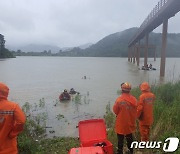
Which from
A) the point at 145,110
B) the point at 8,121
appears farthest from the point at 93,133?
the point at 8,121

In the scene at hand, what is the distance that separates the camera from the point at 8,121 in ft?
16.2

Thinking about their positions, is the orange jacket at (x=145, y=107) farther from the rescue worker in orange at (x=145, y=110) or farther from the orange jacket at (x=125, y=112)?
the orange jacket at (x=125, y=112)

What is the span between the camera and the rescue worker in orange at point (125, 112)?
21.2 ft

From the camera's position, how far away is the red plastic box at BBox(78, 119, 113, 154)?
5.81 metres

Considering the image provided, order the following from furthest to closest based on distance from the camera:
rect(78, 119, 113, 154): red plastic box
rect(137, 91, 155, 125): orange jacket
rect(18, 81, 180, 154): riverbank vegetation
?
rect(137, 91, 155, 125): orange jacket
rect(18, 81, 180, 154): riverbank vegetation
rect(78, 119, 113, 154): red plastic box

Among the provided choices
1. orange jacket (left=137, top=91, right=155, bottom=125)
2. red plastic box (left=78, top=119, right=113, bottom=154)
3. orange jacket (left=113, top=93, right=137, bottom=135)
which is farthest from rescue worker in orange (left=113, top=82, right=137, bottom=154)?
red plastic box (left=78, top=119, right=113, bottom=154)

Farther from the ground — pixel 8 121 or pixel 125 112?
pixel 8 121

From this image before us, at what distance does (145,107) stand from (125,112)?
0.79m

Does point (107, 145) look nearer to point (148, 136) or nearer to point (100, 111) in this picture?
point (148, 136)

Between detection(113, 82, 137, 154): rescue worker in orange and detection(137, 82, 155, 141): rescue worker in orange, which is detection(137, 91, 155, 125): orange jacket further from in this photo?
detection(113, 82, 137, 154): rescue worker in orange

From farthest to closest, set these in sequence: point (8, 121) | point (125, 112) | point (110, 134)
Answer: point (110, 134) → point (125, 112) → point (8, 121)

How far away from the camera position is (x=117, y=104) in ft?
21.3

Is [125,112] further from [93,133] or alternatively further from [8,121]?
[8,121]

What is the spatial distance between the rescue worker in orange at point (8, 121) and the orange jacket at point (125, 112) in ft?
7.72
